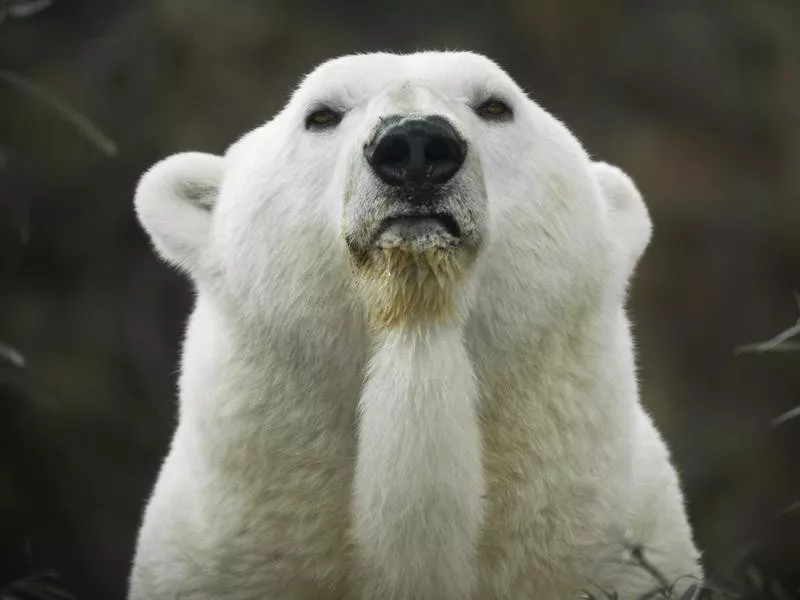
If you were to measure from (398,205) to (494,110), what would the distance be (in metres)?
0.47

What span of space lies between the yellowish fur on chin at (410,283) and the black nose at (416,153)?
13 centimetres

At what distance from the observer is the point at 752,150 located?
6945 mm

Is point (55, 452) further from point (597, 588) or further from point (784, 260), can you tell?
point (597, 588)

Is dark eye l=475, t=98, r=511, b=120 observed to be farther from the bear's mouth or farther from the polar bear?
the bear's mouth

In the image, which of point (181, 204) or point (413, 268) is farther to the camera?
point (181, 204)

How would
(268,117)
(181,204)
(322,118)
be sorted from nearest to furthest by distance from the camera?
(322,118)
(181,204)
(268,117)

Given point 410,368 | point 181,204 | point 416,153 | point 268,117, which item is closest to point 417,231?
point 416,153

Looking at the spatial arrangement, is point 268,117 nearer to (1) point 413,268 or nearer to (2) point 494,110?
(2) point 494,110

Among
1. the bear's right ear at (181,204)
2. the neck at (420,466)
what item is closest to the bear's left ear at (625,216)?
the neck at (420,466)

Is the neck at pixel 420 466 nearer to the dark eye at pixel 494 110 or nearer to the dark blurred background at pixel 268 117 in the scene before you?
the dark eye at pixel 494 110

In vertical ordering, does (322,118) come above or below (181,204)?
above

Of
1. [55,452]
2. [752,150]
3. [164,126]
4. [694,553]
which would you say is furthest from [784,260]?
[694,553]

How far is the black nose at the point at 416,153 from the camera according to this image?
101 inches

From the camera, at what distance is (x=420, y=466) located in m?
2.73
